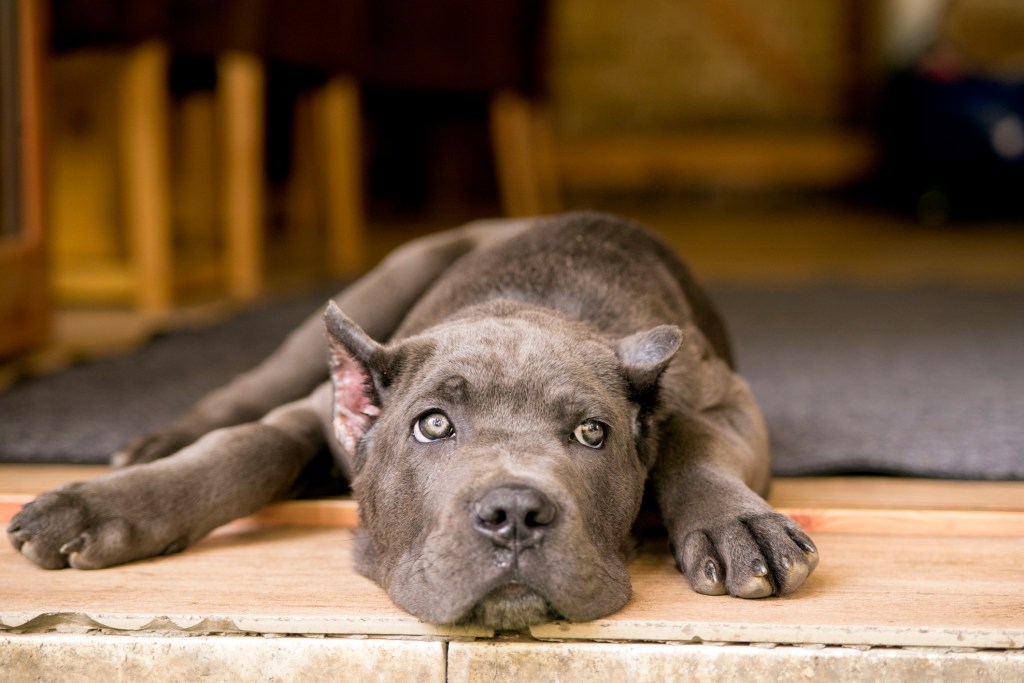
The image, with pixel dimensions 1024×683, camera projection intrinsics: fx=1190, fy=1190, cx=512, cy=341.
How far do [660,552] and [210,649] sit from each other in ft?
2.75

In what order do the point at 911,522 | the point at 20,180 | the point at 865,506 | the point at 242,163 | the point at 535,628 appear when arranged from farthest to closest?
1. the point at 242,163
2. the point at 20,180
3. the point at 865,506
4. the point at 911,522
5. the point at 535,628

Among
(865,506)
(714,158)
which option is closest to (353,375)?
(865,506)

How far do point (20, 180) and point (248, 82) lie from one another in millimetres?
1522

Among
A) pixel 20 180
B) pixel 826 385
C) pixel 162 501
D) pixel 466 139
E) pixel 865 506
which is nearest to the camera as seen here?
pixel 162 501

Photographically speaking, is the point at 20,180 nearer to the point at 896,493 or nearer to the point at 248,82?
the point at 248,82

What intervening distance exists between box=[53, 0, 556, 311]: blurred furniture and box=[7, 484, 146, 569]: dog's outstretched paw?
324 cm

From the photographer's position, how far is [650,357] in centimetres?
212

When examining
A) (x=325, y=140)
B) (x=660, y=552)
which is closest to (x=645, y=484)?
(x=660, y=552)

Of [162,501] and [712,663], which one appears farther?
[162,501]

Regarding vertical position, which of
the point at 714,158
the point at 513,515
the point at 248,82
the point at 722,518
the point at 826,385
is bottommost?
the point at 714,158

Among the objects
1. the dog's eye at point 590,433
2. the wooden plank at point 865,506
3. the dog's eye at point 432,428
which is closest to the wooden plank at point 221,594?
the wooden plank at point 865,506

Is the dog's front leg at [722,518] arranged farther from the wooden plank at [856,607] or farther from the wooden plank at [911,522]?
the wooden plank at [911,522]

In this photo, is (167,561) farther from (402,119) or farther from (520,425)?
(402,119)

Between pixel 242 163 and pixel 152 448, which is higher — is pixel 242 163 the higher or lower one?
the higher one
